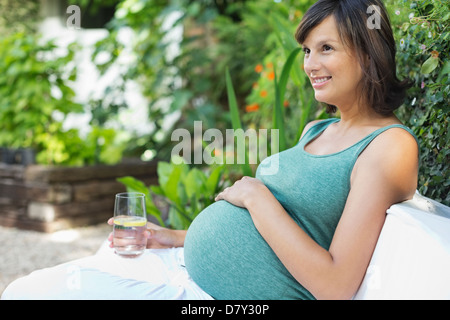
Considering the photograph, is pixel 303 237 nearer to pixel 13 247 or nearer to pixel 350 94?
pixel 350 94

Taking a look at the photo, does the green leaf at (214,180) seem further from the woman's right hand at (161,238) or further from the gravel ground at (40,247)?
the gravel ground at (40,247)

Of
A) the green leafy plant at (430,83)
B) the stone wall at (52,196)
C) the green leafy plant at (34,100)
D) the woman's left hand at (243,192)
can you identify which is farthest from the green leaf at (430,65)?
the green leafy plant at (34,100)

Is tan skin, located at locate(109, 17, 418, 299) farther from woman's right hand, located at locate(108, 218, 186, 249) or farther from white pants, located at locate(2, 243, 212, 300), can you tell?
woman's right hand, located at locate(108, 218, 186, 249)

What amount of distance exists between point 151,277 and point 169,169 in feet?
3.69

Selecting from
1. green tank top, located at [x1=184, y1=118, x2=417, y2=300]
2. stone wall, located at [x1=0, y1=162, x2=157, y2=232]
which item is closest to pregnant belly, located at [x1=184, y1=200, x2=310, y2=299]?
green tank top, located at [x1=184, y1=118, x2=417, y2=300]

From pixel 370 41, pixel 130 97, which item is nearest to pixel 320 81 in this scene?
pixel 370 41

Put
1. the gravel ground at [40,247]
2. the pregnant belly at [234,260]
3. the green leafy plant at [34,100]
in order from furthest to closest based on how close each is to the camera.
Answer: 1. the green leafy plant at [34,100]
2. the gravel ground at [40,247]
3. the pregnant belly at [234,260]

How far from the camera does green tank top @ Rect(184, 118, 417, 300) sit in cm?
120

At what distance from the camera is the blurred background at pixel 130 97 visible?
8.17 feet

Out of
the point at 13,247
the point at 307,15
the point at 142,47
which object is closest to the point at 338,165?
the point at 307,15

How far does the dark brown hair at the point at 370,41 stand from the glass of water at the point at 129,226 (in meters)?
0.74

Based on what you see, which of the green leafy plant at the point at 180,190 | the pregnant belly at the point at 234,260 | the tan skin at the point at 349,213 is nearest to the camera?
the tan skin at the point at 349,213

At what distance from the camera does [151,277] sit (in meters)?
1.38

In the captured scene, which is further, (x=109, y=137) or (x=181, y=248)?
(x=109, y=137)
